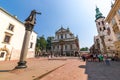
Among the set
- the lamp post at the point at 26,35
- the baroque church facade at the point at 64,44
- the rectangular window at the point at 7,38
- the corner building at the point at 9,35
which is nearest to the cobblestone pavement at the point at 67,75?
the lamp post at the point at 26,35

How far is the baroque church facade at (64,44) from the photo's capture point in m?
43.9

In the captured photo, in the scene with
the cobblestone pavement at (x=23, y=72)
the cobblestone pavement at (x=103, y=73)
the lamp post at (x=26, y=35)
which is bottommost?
the cobblestone pavement at (x=103, y=73)

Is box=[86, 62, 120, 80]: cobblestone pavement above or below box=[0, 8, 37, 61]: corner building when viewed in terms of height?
below

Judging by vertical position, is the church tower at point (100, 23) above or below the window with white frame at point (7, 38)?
above

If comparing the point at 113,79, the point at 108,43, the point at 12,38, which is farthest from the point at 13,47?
the point at 108,43

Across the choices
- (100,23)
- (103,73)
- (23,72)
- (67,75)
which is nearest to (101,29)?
(100,23)

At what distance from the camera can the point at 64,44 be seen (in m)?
46.4

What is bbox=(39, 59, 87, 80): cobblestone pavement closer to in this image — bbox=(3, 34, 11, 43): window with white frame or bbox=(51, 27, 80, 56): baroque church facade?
bbox=(3, 34, 11, 43): window with white frame

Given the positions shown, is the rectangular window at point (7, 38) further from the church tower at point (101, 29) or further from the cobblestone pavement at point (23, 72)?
the church tower at point (101, 29)

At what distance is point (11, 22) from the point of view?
20.0 metres

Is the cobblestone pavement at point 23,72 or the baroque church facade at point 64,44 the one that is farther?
the baroque church facade at point 64,44

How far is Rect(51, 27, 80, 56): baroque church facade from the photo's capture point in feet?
144

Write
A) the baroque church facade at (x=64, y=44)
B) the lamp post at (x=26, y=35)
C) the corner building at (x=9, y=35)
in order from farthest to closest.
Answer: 1. the baroque church facade at (x=64, y=44)
2. the corner building at (x=9, y=35)
3. the lamp post at (x=26, y=35)

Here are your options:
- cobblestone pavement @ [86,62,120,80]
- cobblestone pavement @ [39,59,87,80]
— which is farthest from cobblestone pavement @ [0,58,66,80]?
cobblestone pavement @ [86,62,120,80]
